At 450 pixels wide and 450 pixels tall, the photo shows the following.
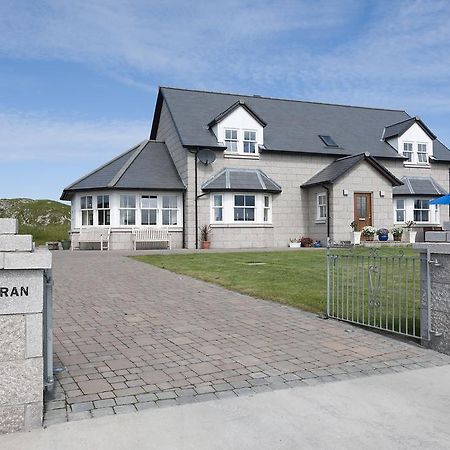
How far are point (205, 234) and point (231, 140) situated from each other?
5.81 m

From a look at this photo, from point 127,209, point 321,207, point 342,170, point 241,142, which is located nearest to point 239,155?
point 241,142

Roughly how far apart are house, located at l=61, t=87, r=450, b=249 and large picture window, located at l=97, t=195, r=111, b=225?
56 millimetres

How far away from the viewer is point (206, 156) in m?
26.8

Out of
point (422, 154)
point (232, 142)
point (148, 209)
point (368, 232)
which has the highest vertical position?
point (232, 142)

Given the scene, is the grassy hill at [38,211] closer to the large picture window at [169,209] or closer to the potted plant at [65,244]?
the potted plant at [65,244]

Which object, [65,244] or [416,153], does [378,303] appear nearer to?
[65,244]

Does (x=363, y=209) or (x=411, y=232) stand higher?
(x=363, y=209)

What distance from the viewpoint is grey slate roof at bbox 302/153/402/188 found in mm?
26922

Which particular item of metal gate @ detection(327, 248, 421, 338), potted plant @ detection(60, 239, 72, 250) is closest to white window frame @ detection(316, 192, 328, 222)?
potted plant @ detection(60, 239, 72, 250)

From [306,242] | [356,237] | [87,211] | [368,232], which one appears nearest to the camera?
[356,237]

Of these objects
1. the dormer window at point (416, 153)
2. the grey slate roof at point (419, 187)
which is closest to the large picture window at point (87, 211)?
the grey slate roof at point (419, 187)

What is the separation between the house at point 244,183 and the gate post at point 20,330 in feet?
72.8

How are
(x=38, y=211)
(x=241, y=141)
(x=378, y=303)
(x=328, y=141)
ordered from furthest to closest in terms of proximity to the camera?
1. (x=38, y=211)
2. (x=328, y=141)
3. (x=241, y=141)
4. (x=378, y=303)

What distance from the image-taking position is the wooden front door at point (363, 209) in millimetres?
27797
